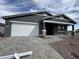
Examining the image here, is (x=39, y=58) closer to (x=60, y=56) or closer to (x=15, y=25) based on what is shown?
(x=60, y=56)

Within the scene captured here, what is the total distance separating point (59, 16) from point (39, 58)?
15.5 metres

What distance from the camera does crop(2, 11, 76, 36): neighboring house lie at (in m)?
19.7

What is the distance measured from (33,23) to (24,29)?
2073mm

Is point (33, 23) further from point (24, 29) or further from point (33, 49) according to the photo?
point (33, 49)

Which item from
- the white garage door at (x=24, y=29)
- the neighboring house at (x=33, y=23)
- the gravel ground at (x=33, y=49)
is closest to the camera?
the gravel ground at (x=33, y=49)

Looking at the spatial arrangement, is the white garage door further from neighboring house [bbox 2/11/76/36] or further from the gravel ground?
the gravel ground

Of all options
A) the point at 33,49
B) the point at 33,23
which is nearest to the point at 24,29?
the point at 33,23

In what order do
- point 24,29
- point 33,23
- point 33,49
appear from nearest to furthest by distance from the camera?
point 33,49, point 24,29, point 33,23

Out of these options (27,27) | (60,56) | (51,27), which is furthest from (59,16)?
(60,56)

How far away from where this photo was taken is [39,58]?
816cm

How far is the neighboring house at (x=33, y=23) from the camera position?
64.5ft

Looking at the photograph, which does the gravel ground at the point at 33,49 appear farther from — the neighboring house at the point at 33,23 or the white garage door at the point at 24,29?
the neighboring house at the point at 33,23

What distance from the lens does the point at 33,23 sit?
21.2m

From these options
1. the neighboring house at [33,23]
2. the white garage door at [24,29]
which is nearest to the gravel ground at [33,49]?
the white garage door at [24,29]
